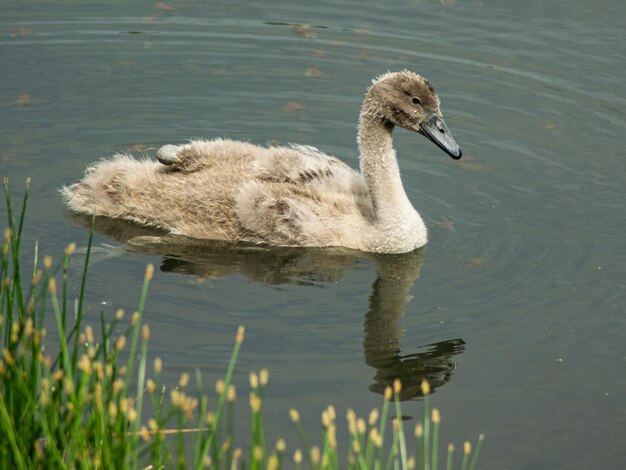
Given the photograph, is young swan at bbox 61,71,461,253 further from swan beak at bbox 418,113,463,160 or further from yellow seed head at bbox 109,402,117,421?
yellow seed head at bbox 109,402,117,421

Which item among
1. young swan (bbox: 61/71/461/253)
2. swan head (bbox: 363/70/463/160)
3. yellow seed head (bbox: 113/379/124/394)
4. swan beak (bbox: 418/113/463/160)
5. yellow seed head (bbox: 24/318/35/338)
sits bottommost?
young swan (bbox: 61/71/461/253)

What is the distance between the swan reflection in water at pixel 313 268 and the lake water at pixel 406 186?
0.02 m

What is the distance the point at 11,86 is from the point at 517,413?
696cm

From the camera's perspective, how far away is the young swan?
9.38m

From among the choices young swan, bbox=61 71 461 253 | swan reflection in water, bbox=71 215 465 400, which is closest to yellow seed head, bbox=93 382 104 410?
swan reflection in water, bbox=71 215 465 400

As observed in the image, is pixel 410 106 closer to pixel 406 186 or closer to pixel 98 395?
pixel 406 186

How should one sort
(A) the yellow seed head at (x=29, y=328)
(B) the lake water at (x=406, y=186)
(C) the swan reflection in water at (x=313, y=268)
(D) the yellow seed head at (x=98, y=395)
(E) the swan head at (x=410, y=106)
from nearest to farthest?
(D) the yellow seed head at (x=98, y=395)
(A) the yellow seed head at (x=29, y=328)
(B) the lake water at (x=406, y=186)
(C) the swan reflection in water at (x=313, y=268)
(E) the swan head at (x=410, y=106)

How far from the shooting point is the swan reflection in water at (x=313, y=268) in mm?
7988

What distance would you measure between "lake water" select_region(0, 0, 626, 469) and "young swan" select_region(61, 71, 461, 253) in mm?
191

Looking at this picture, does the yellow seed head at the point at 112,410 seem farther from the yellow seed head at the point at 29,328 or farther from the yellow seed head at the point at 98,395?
the yellow seed head at the point at 29,328

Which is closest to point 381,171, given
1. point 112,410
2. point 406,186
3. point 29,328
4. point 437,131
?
point 437,131

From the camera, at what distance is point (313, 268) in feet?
30.2

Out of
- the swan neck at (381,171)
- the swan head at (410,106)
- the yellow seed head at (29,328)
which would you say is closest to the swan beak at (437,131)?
the swan head at (410,106)

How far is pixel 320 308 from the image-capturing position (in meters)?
8.54
